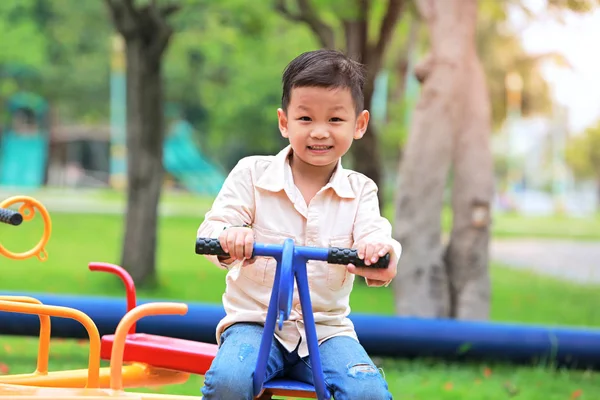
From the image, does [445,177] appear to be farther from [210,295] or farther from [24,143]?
[24,143]

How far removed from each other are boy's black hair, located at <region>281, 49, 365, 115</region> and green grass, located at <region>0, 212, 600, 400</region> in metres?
3.23

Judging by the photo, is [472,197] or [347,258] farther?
[472,197]

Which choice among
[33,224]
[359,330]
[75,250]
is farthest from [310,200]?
[33,224]

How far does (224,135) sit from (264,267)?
3181 cm

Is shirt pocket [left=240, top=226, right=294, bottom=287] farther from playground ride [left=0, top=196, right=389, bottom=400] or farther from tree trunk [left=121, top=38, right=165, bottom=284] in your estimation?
tree trunk [left=121, top=38, right=165, bottom=284]

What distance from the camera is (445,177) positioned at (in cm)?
710

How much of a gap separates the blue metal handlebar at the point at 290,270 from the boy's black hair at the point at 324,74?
594 millimetres

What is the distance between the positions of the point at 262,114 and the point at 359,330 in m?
24.8

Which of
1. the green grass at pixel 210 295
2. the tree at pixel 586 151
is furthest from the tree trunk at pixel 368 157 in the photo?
the tree at pixel 586 151

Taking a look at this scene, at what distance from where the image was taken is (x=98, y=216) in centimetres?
2305

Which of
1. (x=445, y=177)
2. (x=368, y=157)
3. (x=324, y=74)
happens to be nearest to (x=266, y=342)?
(x=324, y=74)

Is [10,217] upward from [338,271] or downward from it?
upward

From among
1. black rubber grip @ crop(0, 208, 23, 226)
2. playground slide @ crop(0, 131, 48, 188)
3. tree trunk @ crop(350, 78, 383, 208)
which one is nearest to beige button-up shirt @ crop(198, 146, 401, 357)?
black rubber grip @ crop(0, 208, 23, 226)

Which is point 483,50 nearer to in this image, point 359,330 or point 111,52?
point 111,52
